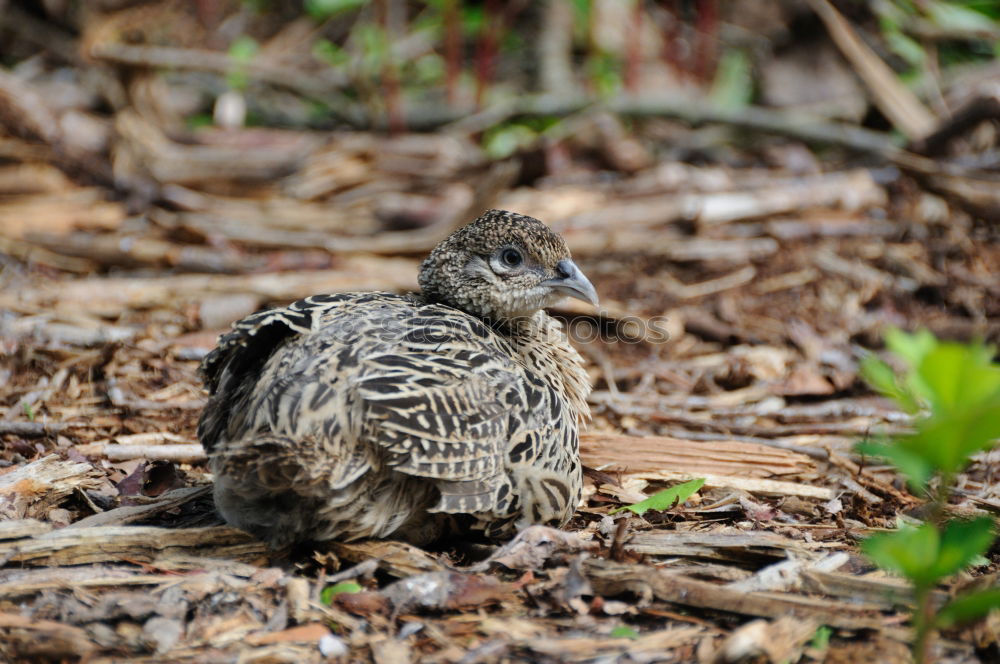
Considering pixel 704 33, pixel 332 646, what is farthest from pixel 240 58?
pixel 332 646

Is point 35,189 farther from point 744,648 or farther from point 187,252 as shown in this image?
point 744,648

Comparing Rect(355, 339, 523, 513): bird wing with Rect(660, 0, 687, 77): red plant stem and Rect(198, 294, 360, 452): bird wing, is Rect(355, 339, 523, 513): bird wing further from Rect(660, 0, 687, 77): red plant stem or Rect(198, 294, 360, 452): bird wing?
Rect(660, 0, 687, 77): red plant stem

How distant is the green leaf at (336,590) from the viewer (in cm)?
301

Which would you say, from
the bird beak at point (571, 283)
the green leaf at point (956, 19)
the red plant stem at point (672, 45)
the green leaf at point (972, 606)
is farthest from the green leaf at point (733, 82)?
the green leaf at point (972, 606)

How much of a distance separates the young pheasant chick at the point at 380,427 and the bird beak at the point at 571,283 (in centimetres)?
36

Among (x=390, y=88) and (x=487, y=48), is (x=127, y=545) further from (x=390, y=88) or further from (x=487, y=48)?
(x=487, y=48)

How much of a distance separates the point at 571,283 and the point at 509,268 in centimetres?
27

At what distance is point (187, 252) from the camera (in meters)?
6.35

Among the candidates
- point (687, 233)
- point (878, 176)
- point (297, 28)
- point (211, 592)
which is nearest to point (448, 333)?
point (211, 592)

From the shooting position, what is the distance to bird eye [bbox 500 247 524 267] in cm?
410

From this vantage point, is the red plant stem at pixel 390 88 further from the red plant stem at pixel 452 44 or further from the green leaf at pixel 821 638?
the green leaf at pixel 821 638

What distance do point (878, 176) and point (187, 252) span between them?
5420mm

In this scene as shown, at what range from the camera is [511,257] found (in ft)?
13.5

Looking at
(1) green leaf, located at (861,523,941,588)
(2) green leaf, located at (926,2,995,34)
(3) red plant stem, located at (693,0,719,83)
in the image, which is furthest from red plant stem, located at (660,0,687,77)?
(1) green leaf, located at (861,523,941,588)
